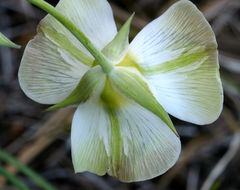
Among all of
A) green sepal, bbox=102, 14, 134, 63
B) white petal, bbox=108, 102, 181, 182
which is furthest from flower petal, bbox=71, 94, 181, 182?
green sepal, bbox=102, 14, 134, 63

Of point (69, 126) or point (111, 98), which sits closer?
point (111, 98)

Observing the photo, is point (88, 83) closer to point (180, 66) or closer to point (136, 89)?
point (136, 89)

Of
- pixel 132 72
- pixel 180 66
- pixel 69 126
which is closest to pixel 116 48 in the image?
pixel 132 72

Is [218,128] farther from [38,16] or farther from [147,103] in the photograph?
[147,103]

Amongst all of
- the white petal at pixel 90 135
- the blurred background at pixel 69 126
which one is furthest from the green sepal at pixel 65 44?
the blurred background at pixel 69 126

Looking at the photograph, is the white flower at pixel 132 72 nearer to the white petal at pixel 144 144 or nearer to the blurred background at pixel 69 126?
the white petal at pixel 144 144
